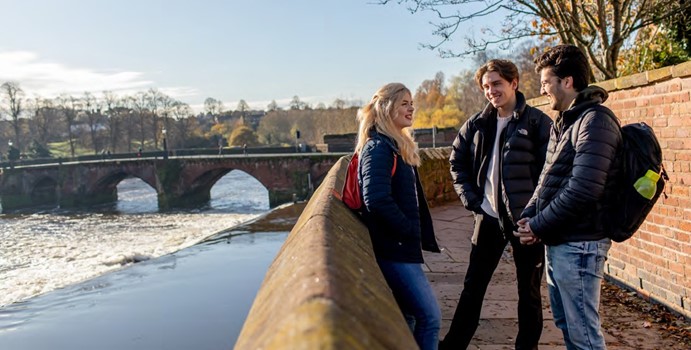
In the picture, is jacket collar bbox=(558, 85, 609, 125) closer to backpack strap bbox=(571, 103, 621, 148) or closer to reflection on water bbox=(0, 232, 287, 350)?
backpack strap bbox=(571, 103, 621, 148)

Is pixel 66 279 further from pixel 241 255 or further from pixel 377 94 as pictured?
pixel 377 94

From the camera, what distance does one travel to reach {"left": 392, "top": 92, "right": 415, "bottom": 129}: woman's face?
2.36 meters

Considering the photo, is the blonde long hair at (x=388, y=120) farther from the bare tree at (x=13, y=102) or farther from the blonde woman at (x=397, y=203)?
the bare tree at (x=13, y=102)

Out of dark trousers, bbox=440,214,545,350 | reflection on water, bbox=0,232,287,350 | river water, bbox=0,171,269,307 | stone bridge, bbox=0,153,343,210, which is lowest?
river water, bbox=0,171,269,307

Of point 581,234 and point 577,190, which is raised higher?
point 577,190

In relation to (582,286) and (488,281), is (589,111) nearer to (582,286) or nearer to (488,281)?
(582,286)

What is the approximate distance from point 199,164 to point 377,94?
37720 mm

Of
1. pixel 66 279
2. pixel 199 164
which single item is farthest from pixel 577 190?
pixel 199 164

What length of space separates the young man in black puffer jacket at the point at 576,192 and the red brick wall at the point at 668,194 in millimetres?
1386

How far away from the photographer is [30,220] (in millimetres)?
33906

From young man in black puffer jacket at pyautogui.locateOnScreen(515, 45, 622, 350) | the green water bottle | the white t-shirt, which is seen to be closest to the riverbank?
the white t-shirt

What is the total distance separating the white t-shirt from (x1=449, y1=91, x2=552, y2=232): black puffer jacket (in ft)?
0.07

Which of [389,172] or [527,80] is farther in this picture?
[527,80]

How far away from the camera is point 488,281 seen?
272 cm
